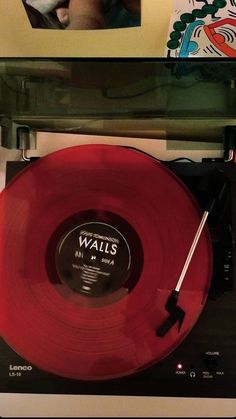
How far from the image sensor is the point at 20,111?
2.63ft

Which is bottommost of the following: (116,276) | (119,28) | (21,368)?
(21,368)

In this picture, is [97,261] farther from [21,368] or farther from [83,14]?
[83,14]

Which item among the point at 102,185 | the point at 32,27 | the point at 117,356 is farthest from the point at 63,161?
the point at 117,356

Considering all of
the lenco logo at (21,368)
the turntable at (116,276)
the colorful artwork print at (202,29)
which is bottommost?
the lenco logo at (21,368)

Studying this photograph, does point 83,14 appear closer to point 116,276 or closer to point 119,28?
point 119,28

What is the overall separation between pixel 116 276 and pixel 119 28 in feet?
1.16

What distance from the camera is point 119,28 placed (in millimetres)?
702

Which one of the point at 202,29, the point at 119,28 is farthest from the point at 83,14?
the point at 202,29

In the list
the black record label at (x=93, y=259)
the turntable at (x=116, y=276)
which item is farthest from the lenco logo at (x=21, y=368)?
the black record label at (x=93, y=259)

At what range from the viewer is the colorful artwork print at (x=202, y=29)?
2.26 ft

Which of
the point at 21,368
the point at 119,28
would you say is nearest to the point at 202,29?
the point at 119,28

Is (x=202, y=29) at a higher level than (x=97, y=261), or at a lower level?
higher

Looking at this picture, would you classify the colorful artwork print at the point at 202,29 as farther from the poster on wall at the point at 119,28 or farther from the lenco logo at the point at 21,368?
the lenco logo at the point at 21,368

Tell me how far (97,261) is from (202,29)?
0.37 metres
